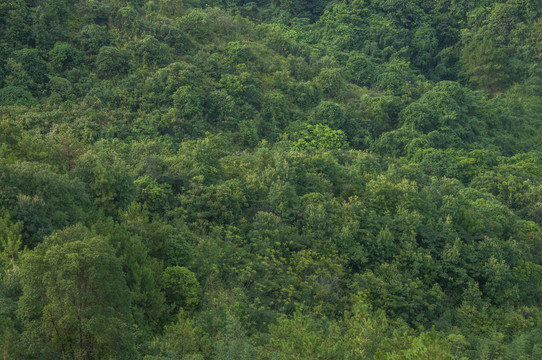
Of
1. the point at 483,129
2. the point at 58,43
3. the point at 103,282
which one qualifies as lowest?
the point at 483,129

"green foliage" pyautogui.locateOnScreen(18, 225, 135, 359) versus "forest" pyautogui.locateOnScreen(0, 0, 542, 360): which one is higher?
"green foliage" pyautogui.locateOnScreen(18, 225, 135, 359)

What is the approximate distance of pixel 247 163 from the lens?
3091cm

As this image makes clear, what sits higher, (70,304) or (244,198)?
(70,304)

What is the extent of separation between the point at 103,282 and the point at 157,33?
3288cm

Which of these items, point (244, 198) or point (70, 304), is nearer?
point (70, 304)

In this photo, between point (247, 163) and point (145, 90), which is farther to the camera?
point (145, 90)

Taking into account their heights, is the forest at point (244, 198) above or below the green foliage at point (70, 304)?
below

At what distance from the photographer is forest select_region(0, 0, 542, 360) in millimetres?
14797

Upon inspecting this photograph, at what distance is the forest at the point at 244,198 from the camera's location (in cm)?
1480

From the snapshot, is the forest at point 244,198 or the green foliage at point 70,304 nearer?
the green foliage at point 70,304

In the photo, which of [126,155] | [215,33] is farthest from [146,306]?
[215,33]

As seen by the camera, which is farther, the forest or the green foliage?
the forest

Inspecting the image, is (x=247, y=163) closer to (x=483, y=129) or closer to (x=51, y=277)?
(x=51, y=277)

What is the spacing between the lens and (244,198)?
27.1 m
